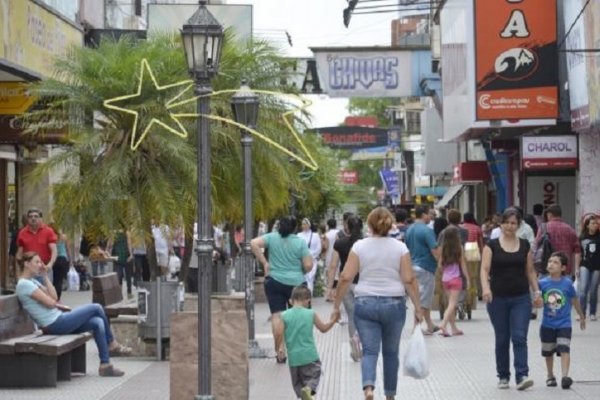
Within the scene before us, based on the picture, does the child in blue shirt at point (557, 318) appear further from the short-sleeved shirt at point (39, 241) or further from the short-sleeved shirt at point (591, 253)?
the short-sleeved shirt at point (39, 241)

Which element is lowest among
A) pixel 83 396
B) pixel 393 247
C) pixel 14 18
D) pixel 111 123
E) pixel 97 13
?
pixel 83 396

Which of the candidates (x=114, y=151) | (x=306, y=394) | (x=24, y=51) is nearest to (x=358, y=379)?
(x=306, y=394)

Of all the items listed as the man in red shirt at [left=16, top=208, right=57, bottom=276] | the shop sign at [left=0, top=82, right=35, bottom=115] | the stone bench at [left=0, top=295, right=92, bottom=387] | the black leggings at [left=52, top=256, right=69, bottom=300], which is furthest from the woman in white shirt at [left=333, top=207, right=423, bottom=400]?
the black leggings at [left=52, top=256, right=69, bottom=300]

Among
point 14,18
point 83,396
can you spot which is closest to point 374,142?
point 14,18

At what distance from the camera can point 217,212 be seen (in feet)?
66.8

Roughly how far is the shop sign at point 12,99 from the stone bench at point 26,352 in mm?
9726

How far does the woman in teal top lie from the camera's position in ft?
56.5

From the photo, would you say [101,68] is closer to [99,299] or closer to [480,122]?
[99,299]

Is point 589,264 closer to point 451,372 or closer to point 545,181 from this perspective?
point 451,372

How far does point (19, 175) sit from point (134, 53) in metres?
16.0

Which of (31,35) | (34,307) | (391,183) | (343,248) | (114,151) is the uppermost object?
(31,35)

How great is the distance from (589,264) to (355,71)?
21.9 m

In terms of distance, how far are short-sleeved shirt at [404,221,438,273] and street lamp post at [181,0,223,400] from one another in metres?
10.00

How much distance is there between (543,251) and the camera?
2255 cm
